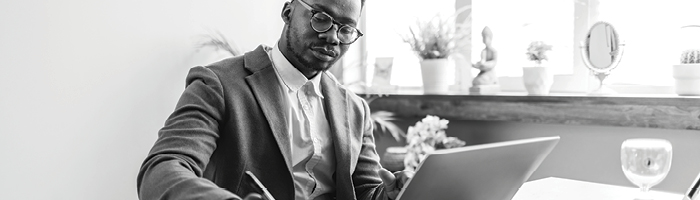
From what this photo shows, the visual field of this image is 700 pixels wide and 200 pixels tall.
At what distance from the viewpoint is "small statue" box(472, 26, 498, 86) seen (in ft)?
10.3

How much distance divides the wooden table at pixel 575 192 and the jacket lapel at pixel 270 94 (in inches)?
22.8

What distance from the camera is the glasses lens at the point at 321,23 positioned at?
5.17 ft

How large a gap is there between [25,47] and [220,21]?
1.03m

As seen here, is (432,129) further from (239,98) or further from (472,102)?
(239,98)

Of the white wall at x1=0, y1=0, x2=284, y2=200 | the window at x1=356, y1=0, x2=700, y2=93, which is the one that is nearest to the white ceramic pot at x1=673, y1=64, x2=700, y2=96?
the window at x1=356, y1=0, x2=700, y2=93

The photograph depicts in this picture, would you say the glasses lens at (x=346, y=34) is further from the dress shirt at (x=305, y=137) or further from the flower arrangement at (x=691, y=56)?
the flower arrangement at (x=691, y=56)

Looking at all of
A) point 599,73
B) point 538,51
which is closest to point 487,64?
point 538,51

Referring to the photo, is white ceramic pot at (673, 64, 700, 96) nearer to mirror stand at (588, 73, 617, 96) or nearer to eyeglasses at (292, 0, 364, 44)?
mirror stand at (588, 73, 617, 96)

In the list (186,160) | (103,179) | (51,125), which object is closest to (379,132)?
(103,179)

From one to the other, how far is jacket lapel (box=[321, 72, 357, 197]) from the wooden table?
414mm

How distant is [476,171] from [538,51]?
1.85m

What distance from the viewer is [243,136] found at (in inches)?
60.1

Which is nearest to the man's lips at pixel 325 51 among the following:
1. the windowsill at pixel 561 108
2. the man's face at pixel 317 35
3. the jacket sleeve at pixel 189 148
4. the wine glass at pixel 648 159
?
the man's face at pixel 317 35

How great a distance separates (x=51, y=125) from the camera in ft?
8.38
